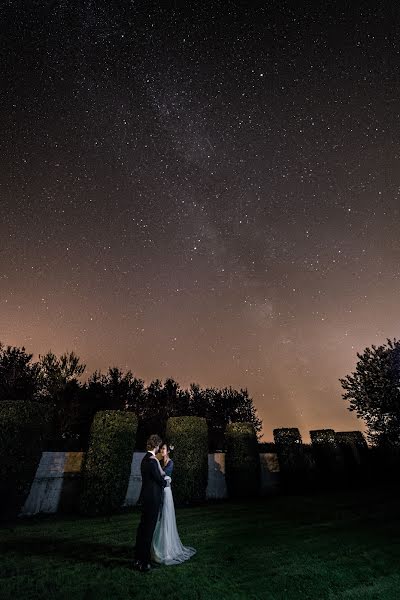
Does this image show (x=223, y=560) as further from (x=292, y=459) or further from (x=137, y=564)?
(x=292, y=459)

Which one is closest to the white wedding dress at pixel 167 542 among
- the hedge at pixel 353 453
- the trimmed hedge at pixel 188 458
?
the trimmed hedge at pixel 188 458

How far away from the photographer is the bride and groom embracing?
612cm

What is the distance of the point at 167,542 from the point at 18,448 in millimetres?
7799

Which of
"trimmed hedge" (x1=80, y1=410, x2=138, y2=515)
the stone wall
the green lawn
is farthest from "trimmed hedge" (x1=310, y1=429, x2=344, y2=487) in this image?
"trimmed hedge" (x1=80, y1=410, x2=138, y2=515)

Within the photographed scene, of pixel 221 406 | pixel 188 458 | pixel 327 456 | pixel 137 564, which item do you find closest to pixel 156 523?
pixel 137 564

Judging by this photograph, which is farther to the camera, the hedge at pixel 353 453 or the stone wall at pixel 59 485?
the hedge at pixel 353 453

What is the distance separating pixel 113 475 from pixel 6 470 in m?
4.04

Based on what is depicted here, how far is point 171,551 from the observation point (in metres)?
6.54

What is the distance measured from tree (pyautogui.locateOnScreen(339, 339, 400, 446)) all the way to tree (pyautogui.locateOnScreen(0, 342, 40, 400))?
35.2 meters

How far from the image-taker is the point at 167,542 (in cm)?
655

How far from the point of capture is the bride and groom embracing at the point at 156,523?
20.1 ft

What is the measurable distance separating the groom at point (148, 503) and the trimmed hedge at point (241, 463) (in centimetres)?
1238

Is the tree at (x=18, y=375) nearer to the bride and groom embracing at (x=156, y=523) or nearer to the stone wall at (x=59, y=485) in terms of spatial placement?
the stone wall at (x=59, y=485)

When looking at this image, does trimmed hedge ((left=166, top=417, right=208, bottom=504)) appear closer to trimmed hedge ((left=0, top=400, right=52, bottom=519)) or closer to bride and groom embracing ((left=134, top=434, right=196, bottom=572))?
trimmed hedge ((left=0, top=400, right=52, bottom=519))
